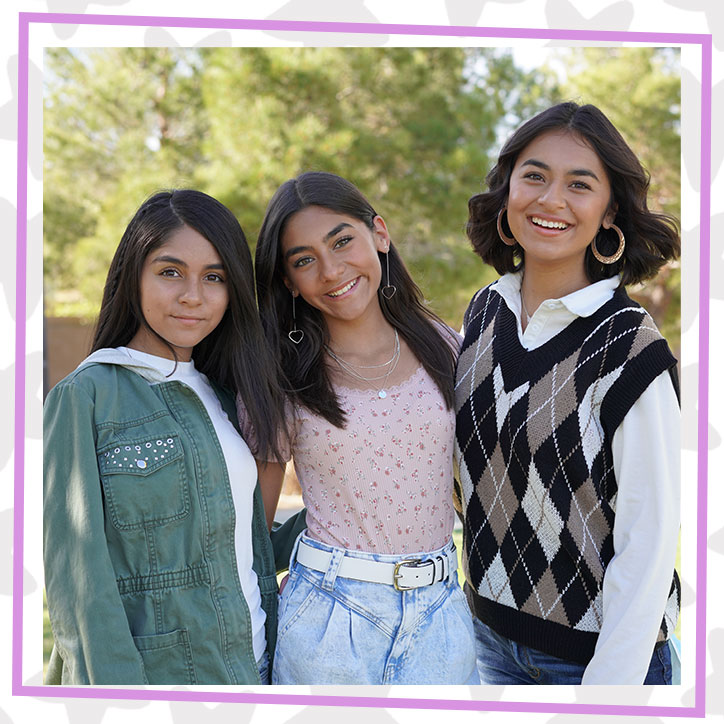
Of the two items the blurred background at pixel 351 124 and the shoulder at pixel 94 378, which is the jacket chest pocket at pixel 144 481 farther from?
the blurred background at pixel 351 124

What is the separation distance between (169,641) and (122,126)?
486 inches

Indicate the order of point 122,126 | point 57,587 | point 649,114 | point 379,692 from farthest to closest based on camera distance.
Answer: point 122,126 < point 649,114 < point 379,692 < point 57,587

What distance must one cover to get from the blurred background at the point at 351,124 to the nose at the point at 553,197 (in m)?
5.16

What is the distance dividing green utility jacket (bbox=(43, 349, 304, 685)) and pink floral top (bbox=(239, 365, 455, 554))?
11.1 inches

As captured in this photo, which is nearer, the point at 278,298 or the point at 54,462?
the point at 54,462

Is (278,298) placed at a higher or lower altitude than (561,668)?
higher

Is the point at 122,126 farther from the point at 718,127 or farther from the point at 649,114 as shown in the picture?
the point at 718,127

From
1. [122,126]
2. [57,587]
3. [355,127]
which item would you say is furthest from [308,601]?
[122,126]

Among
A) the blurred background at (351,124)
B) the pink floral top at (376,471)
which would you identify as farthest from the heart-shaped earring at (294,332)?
the blurred background at (351,124)

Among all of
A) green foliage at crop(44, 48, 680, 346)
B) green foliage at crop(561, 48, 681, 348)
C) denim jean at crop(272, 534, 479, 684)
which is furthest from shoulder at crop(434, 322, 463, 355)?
green foliage at crop(561, 48, 681, 348)

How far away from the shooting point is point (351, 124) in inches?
368

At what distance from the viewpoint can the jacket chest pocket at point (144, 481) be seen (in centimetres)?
219

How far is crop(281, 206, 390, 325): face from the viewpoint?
8.46 ft

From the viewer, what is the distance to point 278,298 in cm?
273
